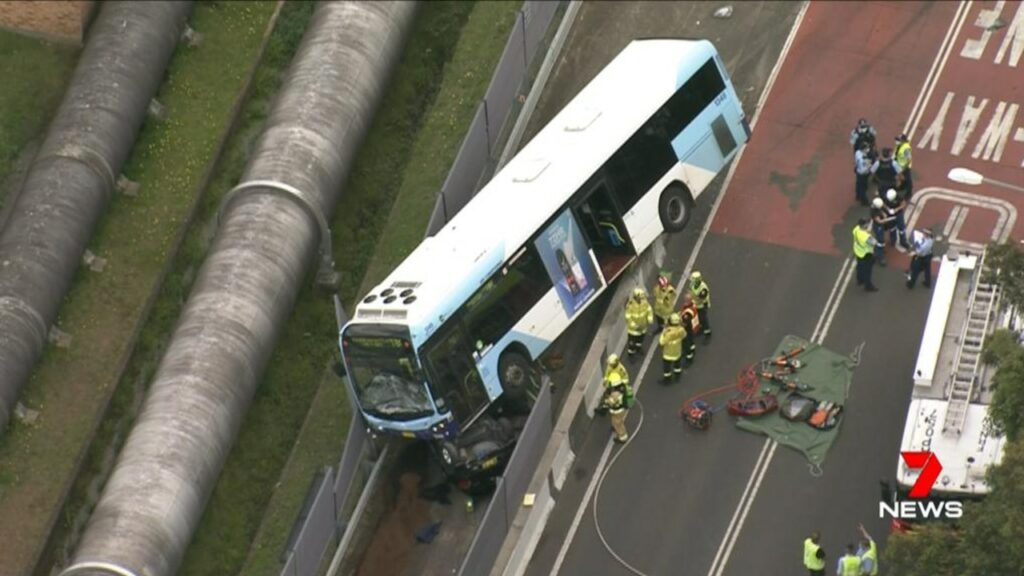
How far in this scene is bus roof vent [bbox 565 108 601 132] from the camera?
50.6m

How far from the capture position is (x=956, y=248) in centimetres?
5141

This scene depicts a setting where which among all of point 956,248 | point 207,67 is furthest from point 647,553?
point 207,67

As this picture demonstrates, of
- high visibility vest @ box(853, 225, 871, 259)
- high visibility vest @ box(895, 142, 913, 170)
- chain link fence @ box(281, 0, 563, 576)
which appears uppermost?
high visibility vest @ box(895, 142, 913, 170)

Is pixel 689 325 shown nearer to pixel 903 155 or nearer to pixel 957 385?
pixel 903 155

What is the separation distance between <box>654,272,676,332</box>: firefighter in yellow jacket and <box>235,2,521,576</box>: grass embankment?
6.41 metres

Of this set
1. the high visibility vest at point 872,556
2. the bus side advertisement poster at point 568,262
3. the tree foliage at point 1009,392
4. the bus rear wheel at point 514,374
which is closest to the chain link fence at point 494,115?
the bus side advertisement poster at point 568,262

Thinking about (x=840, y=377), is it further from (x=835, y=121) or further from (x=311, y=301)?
(x=311, y=301)

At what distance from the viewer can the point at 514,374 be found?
48875mm

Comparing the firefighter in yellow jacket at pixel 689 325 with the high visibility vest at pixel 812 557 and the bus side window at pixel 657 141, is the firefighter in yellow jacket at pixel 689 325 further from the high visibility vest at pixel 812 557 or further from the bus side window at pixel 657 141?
the high visibility vest at pixel 812 557

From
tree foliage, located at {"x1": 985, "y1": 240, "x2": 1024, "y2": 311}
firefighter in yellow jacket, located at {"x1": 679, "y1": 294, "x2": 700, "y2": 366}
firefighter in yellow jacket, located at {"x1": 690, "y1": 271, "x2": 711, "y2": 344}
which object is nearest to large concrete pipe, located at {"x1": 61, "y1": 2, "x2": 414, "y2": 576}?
firefighter in yellow jacket, located at {"x1": 679, "y1": 294, "x2": 700, "y2": 366}

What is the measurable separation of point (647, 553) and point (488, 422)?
361 centimetres

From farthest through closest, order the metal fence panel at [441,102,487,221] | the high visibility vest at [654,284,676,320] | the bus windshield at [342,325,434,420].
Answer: the metal fence panel at [441,102,487,221], the high visibility vest at [654,284,676,320], the bus windshield at [342,325,434,420]

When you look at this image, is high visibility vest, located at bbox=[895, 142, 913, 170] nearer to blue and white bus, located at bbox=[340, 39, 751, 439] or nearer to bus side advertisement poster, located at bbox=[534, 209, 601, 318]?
blue and white bus, located at bbox=[340, 39, 751, 439]

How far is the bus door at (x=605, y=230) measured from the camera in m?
49.9
